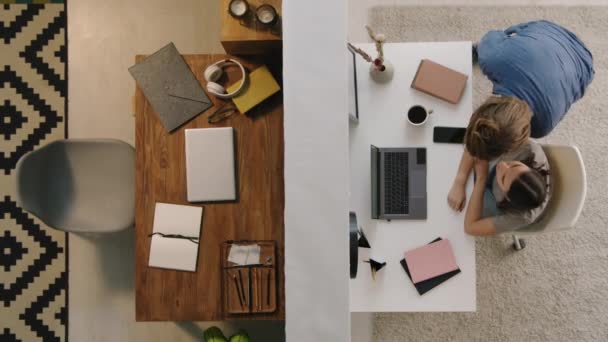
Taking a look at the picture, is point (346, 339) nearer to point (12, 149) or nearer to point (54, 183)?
point (54, 183)

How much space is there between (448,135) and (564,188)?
0.39 m

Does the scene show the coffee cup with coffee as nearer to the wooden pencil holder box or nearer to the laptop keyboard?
the laptop keyboard

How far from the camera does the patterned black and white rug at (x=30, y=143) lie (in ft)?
7.43

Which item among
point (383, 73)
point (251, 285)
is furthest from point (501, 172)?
point (251, 285)

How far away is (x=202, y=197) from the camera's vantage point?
1.62 m

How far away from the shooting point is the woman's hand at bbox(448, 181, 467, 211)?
1534mm

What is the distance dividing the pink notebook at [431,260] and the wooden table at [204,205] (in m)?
0.44

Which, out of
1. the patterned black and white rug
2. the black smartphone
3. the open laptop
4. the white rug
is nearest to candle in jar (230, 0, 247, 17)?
the open laptop

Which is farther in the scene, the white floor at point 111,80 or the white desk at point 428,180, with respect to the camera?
the white floor at point 111,80

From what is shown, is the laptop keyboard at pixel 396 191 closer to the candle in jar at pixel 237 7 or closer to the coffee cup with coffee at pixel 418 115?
the coffee cup with coffee at pixel 418 115

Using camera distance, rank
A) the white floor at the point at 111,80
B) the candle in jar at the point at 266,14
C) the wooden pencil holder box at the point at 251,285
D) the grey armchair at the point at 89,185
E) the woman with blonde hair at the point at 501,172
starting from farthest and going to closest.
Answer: the white floor at the point at 111,80 < the grey armchair at the point at 89,185 < the wooden pencil holder box at the point at 251,285 < the candle in jar at the point at 266,14 < the woman with blonde hair at the point at 501,172

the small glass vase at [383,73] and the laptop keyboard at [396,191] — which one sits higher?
the small glass vase at [383,73]

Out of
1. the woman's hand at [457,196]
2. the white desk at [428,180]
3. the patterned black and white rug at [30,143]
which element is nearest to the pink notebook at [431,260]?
the white desk at [428,180]

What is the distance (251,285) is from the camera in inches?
61.7
